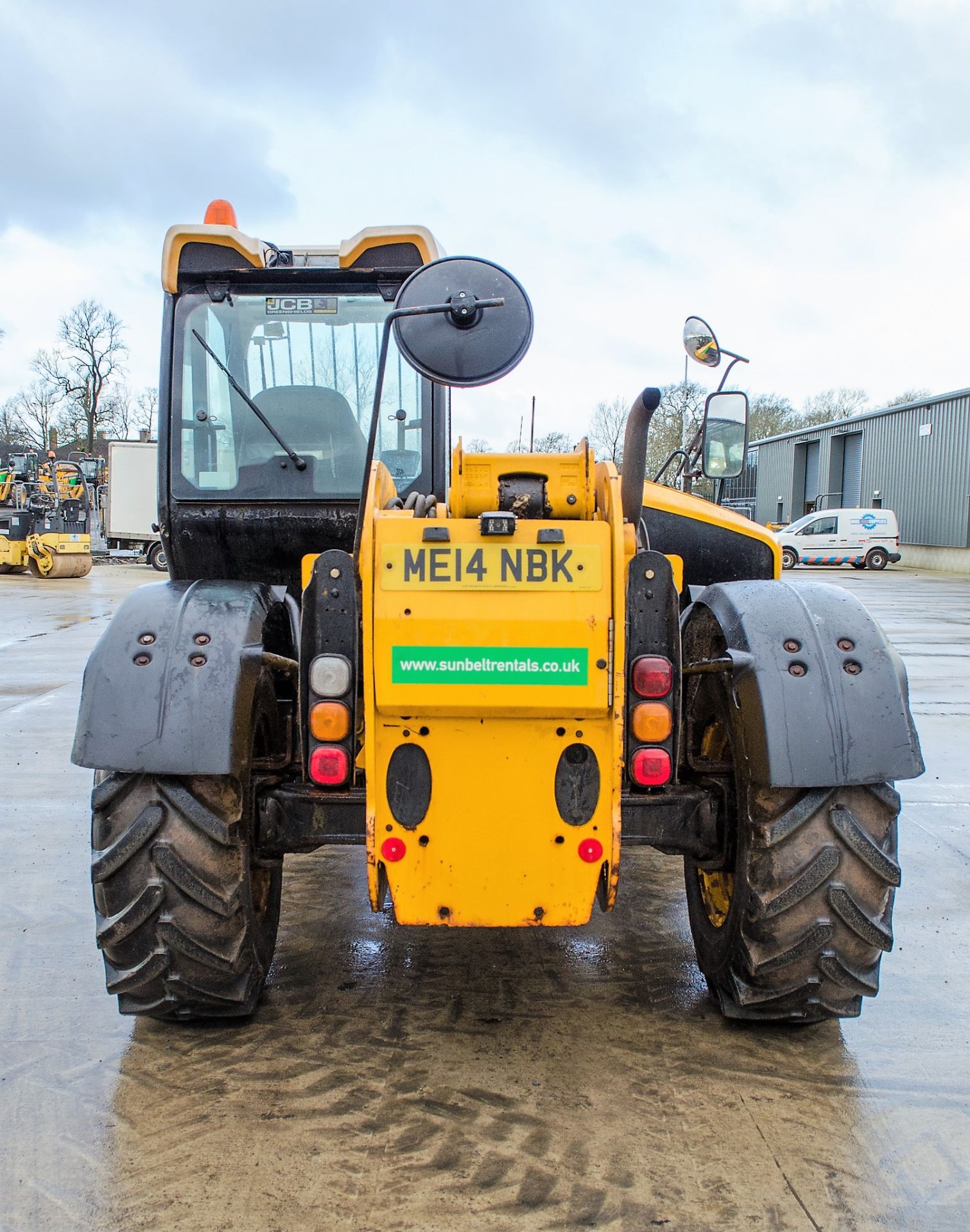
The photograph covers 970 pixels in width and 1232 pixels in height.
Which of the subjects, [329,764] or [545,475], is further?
[545,475]

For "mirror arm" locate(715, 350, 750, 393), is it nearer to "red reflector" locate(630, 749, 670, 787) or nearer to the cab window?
"red reflector" locate(630, 749, 670, 787)

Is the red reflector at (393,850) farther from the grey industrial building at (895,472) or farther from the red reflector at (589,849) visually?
the grey industrial building at (895,472)

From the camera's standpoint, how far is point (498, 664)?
261 centimetres

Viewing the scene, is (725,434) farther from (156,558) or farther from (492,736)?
(156,558)

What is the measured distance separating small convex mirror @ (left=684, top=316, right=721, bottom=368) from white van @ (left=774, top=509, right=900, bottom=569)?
29.5 metres

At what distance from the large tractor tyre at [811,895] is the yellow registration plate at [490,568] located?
80 cm

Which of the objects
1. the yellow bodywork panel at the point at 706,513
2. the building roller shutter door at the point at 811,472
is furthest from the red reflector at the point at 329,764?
the building roller shutter door at the point at 811,472

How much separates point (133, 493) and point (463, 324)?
31.8 m

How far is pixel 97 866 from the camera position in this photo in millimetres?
2871

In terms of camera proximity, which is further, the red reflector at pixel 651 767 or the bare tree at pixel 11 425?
the bare tree at pixel 11 425

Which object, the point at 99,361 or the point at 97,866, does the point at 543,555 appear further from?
the point at 99,361

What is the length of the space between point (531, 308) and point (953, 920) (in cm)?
305

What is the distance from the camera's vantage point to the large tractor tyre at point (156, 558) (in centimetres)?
2745

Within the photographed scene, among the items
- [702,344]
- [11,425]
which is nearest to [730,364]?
[702,344]
